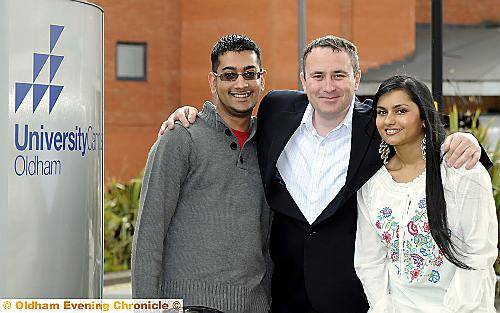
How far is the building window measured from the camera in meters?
19.7

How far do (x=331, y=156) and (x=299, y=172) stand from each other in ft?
0.60

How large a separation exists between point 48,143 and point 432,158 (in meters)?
1.63

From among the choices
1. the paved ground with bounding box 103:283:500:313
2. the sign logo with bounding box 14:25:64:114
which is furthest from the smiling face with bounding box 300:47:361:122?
the paved ground with bounding box 103:283:500:313

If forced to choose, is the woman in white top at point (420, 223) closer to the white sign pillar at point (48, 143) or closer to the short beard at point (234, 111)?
the short beard at point (234, 111)

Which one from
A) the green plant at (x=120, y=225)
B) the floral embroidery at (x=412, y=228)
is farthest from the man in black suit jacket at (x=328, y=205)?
the green plant at (x=120, y=225)

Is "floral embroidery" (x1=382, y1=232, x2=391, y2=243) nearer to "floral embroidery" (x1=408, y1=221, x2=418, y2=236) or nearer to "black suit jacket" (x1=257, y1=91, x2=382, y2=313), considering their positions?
"floral embroidery" (x1=408, y1=221, x2=418, y2=236)

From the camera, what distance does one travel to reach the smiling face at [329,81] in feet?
13.4

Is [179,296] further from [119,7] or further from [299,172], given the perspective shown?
[119,7]

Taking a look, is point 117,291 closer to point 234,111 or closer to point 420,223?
point 234,111

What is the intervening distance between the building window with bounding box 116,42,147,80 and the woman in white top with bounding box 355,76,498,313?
53.5 ft

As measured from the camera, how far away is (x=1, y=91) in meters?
3.50

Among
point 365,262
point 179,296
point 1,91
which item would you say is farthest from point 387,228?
point 1,91

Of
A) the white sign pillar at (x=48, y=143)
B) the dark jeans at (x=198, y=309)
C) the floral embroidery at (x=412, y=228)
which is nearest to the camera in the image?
the white sign pillar at (x=48, y=143)

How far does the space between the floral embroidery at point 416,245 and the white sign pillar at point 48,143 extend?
54.7 inches
